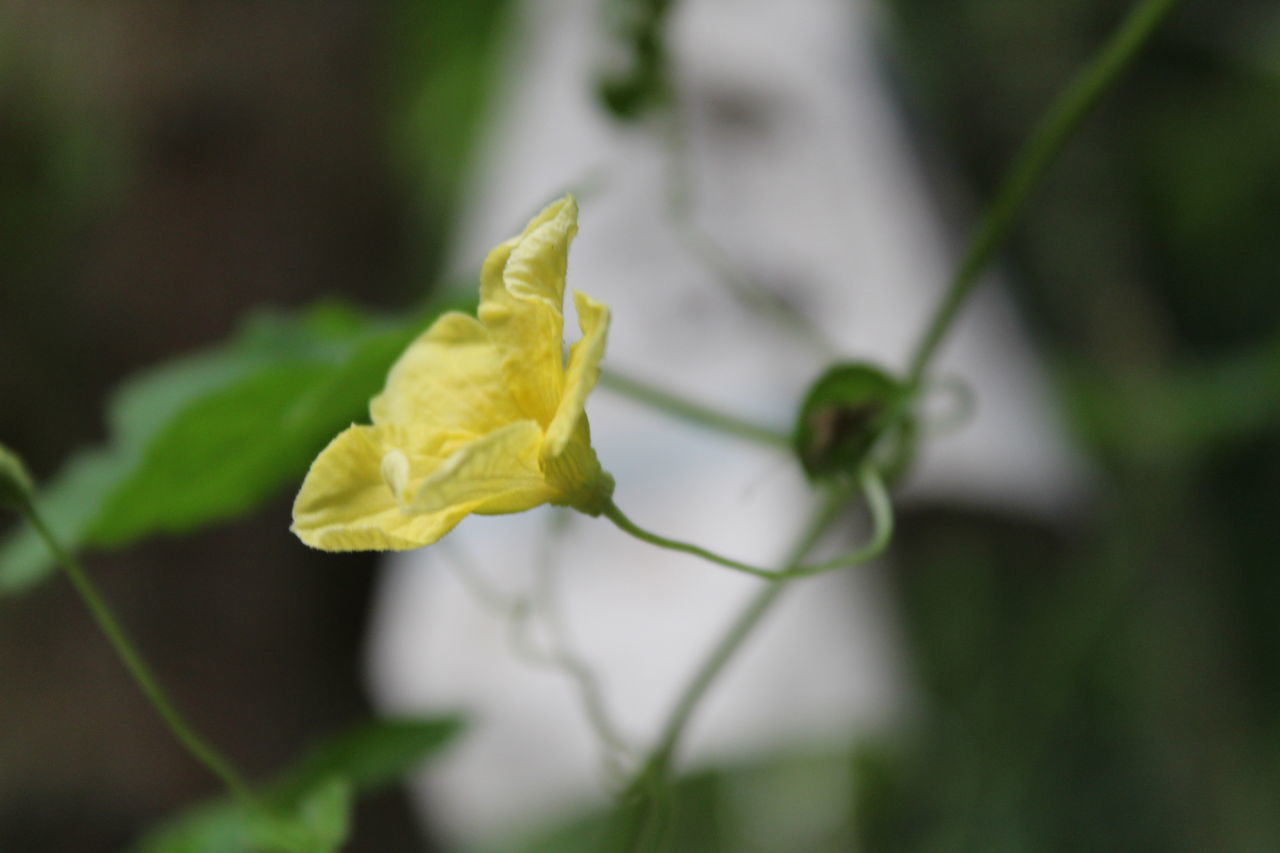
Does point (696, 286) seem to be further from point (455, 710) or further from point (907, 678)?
point (455, 710)

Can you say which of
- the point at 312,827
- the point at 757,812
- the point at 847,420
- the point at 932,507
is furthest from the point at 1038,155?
the point at 757,812

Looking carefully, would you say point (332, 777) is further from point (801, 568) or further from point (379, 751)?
point (801, 568)

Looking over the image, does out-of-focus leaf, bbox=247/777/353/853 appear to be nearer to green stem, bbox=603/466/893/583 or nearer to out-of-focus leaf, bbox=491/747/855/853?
green stem, bbox=603/466/893/583

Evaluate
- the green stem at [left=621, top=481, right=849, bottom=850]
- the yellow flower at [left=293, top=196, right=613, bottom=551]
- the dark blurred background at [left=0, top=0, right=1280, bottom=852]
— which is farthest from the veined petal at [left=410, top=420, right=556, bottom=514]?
the dark blurred background at [left=0, top=0, right=1280, bottom=852]

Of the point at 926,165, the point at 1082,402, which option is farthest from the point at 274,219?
the point at 1082,402

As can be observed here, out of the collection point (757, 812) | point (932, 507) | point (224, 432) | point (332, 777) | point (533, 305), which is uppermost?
point (533, 305)

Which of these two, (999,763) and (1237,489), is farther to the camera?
(1237,489)

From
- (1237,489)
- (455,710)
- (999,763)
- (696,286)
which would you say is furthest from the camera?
(1237,489)
